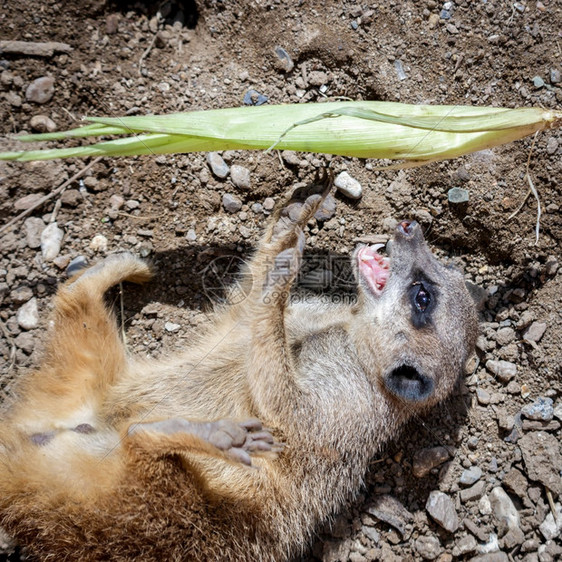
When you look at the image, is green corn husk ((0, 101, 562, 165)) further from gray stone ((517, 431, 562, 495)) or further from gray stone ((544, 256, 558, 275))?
gray stone ((517, 431, 562, 495))

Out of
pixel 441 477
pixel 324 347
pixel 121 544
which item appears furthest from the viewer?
pixel 441 477

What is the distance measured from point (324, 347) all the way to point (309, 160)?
150cm

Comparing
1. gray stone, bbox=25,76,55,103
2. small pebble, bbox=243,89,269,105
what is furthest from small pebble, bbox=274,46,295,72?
gray stone, bbox=25,76,55,103

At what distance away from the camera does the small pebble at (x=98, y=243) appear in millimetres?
4426

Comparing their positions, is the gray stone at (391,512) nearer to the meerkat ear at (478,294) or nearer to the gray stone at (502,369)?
the gray stone at (502,369)

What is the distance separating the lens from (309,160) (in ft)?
14.6

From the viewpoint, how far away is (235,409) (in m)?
3.76

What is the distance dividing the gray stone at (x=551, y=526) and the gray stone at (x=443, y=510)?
62 centimetres

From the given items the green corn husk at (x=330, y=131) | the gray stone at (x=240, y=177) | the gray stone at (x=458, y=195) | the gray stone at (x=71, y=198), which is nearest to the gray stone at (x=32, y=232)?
the gray stone at (x=71, y=198)

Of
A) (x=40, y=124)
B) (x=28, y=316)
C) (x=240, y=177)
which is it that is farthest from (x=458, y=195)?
(x=28, y=316)

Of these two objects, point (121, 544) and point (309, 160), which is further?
point (309, 160)

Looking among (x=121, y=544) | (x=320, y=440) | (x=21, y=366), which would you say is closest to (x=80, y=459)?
(x=121, y=544)

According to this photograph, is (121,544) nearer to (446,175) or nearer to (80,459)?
(80,459)

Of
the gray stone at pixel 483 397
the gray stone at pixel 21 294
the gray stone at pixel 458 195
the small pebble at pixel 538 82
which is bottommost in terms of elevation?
the gray stone at pixel 21 294
